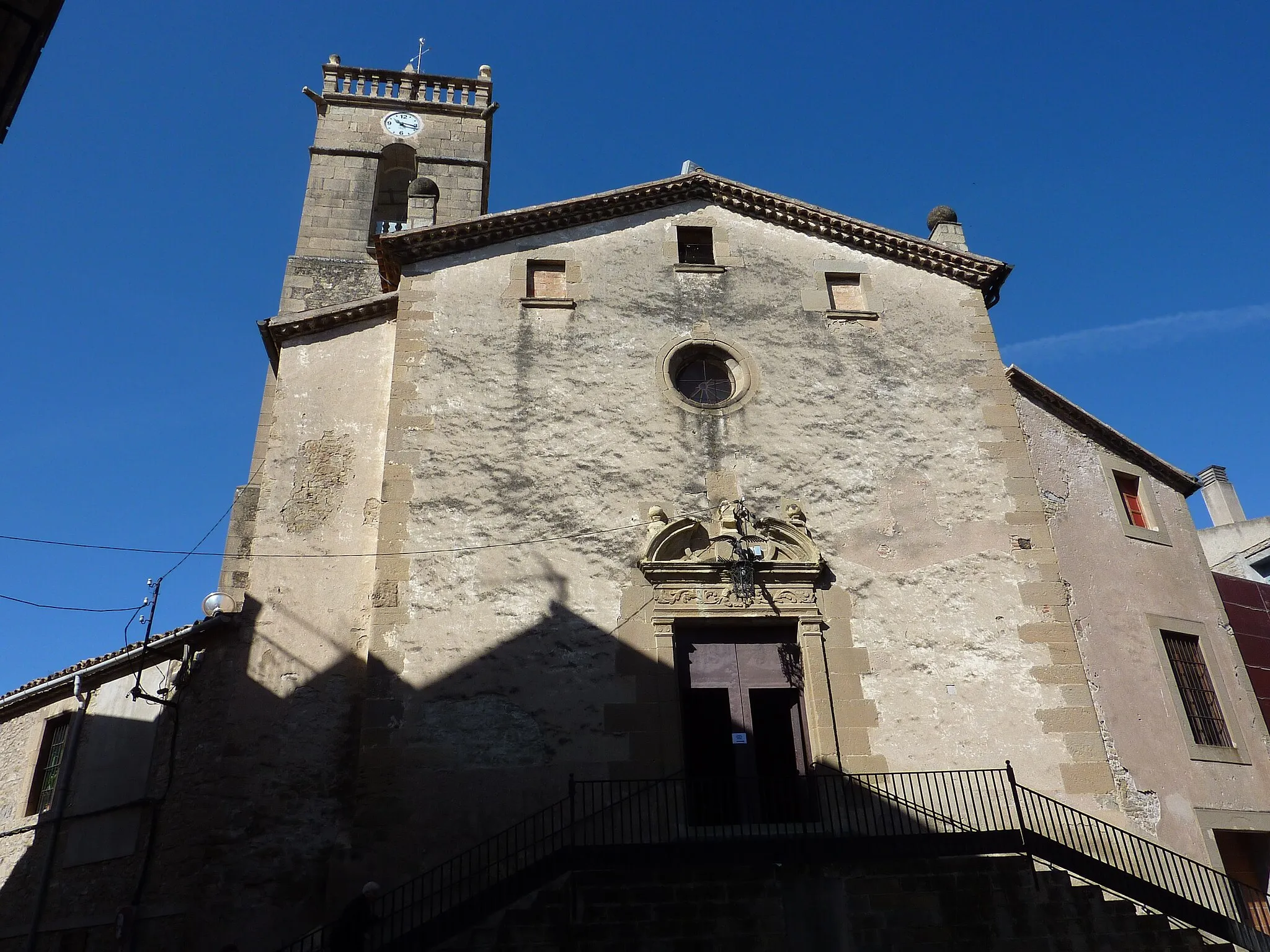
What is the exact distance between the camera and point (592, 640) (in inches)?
A: 491

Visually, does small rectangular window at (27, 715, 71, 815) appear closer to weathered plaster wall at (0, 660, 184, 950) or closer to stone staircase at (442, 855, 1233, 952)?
weathered plaster wall at (0, 660, 184, 950)

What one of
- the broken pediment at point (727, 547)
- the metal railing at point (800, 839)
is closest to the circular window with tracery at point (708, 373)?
the broken pediment at point (727, 547)

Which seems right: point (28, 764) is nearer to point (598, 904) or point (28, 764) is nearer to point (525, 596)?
point (525, 596)

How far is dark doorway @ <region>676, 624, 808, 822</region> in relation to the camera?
12.0 m

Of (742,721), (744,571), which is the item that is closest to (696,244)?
(744,571)

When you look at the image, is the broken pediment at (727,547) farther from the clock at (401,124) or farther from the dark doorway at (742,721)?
the clock at (401,124)

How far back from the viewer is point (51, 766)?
16141 millimetres

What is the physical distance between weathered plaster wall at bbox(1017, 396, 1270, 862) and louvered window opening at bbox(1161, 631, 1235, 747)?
16 centimetres

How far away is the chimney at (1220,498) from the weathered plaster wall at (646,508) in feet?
49.7

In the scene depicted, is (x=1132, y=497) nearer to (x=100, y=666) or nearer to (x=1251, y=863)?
(x=1251, y=863)

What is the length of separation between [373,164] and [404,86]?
3221mm

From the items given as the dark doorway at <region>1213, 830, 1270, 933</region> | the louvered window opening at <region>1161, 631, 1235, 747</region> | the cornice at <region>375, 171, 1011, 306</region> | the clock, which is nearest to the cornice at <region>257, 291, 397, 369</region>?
the cornice at <region>375, 171, 1011, 306</region>

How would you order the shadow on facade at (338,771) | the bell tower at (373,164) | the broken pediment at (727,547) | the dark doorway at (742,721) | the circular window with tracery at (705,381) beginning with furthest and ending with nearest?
the bell tower at (373,164), the circular window with tracery at (705,381), the broken pediment at (727,547), the dark doorway at (742,721), the shadow on facade at (338,771)

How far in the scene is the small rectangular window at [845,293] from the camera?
15938 mm
